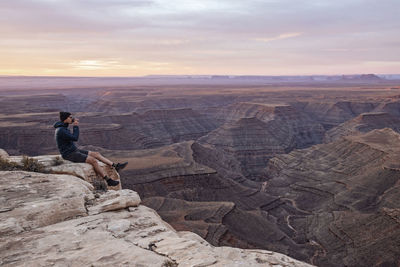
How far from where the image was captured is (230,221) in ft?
100

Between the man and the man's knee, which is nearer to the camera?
the man

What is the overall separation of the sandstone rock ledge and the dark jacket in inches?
71.4

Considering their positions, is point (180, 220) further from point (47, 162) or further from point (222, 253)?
point (222, 253)

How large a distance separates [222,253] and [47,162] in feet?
25.0

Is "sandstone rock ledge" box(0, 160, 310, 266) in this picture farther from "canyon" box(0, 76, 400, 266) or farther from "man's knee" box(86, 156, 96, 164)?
"canyon" box(0, 76, 400, 266)

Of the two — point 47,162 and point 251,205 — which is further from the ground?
point 47,162

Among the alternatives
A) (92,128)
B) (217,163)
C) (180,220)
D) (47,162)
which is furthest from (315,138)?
(47,162)

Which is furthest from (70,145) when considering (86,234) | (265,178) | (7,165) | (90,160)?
(265,178)

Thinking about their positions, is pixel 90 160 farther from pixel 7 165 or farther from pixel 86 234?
pixel 86 234

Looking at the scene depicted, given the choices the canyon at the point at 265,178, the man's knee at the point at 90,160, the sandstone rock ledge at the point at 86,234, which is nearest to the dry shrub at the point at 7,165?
the sandstone rock ledge at the point at 86,234

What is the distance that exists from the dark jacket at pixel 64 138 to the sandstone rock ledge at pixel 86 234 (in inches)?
71.4

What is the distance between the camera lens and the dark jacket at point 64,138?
446 inches

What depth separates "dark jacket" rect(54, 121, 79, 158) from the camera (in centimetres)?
1132

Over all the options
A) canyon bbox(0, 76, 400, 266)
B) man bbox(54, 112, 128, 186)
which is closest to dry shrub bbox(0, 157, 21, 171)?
man bbox(54, 112, 128, 186)
